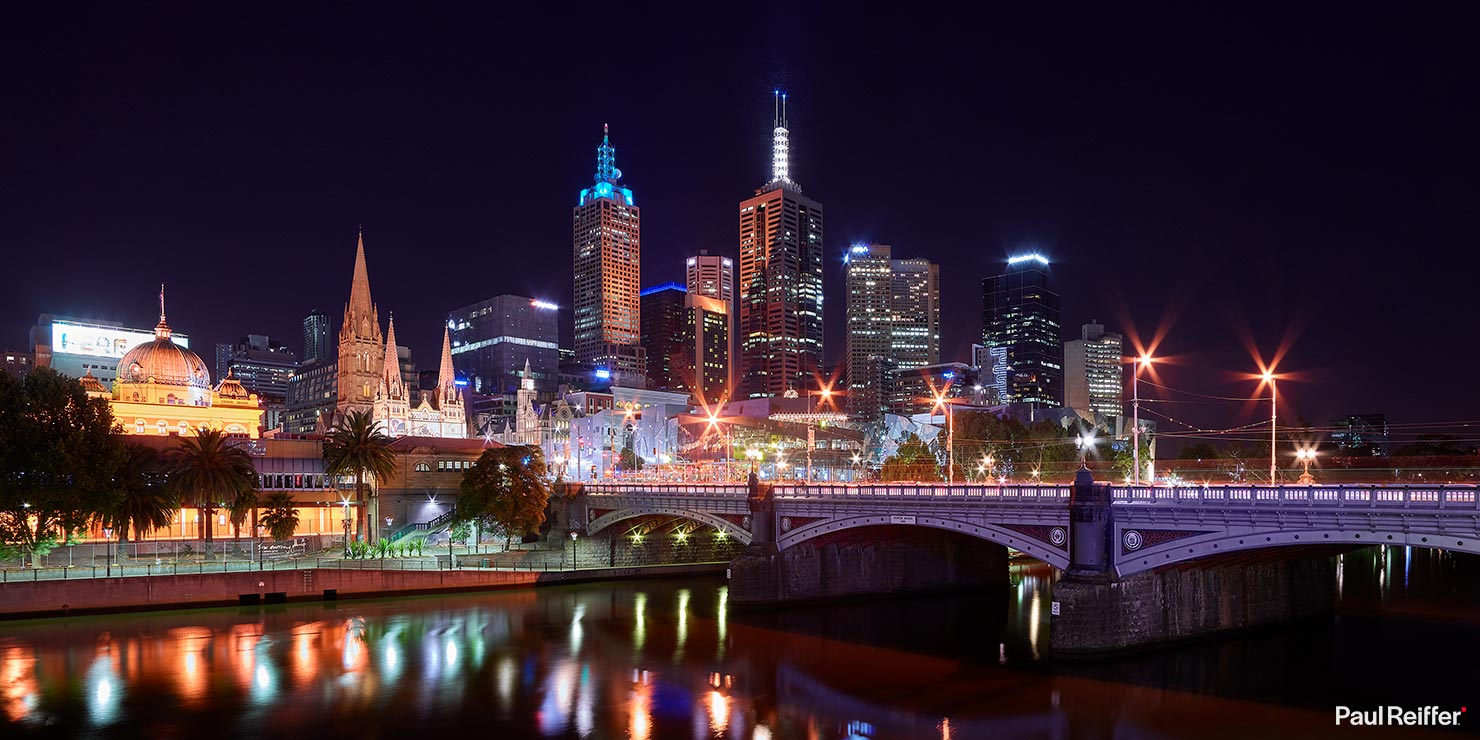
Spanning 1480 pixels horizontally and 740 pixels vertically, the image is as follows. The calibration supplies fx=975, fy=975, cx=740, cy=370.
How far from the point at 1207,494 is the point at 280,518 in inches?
2618

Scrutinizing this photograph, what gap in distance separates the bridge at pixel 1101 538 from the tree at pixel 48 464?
1557 inches

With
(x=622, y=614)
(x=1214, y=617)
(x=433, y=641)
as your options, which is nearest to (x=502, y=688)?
(x=433, y=641)

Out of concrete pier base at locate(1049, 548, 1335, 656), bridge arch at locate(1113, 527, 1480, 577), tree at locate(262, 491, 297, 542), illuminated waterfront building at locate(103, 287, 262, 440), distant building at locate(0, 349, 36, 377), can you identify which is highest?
distant building at locate(0, 349, 36, 377)

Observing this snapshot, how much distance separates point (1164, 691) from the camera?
43.8 metres

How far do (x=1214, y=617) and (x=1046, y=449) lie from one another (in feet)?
257

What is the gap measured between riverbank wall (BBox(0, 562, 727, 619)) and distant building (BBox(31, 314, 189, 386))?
4228 inches

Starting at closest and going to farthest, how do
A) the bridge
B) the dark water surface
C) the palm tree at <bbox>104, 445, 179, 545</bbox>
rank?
1. the dark water surface
2. the bridge
3. the palm tree at <bbox>104, 445, 179, 545</bbox>

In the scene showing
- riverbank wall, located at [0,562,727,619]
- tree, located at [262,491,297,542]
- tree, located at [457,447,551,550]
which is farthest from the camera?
tree, located at [457,447,551,550]

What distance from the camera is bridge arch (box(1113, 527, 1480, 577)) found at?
3756cm

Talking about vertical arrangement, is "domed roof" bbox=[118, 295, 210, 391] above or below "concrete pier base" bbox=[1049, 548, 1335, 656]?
above

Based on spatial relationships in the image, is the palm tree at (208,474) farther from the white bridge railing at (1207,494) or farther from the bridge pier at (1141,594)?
the bridge pier at (1141,594)

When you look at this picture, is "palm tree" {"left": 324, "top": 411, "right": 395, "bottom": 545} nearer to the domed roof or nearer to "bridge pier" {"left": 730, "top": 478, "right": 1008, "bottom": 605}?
"bridge pier" {"left": 730, "top": 478, "right": 1008, "bottom": 605}

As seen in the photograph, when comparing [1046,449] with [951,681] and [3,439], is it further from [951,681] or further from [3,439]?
[3,439]

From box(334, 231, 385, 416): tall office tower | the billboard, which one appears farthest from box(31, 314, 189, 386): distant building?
box(334, 231, 385, 416): tall office tower
